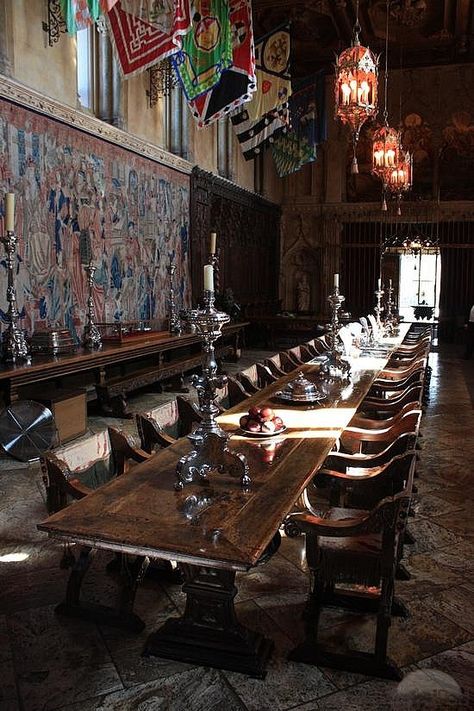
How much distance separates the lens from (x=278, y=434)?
3734mm

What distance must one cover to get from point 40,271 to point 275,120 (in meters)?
5.29

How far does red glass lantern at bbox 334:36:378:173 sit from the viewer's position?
25.0ft

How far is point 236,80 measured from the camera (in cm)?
853

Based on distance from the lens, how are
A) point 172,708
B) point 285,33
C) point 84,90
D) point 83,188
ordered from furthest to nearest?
point 285,33 < point 84,90 < point 83,188 < point 172,708

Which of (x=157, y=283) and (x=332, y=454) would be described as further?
(x=157, y=283)

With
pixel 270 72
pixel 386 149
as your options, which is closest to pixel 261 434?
pixel 270 72

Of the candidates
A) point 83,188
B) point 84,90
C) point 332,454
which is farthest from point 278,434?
point 84,90

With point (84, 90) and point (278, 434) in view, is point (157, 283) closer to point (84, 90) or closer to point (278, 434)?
point (84, 90)

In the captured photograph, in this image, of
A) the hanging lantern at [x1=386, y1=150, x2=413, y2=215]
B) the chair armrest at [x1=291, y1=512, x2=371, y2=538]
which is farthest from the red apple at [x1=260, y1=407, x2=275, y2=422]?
the hanging lantern at [x1=386, y1=150, x2=413, y2=215]

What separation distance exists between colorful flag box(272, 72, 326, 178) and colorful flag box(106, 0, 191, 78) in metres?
7.03

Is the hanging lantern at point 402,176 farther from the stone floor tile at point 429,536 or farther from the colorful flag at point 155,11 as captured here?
the stone floor tile at point 429,536

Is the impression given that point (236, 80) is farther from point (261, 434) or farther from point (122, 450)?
point (122, 450)

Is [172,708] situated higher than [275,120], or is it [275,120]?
[275,120]

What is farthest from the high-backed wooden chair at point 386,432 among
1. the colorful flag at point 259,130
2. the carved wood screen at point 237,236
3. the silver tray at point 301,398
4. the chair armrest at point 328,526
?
the carved wood screen at point 237,236
